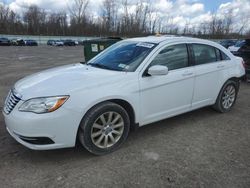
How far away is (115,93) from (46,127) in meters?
0.99

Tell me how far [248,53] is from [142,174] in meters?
7.07

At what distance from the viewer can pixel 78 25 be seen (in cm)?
7919

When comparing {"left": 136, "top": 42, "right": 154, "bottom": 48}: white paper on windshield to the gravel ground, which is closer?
the gravel ground

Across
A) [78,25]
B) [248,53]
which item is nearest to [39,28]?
[78,25]

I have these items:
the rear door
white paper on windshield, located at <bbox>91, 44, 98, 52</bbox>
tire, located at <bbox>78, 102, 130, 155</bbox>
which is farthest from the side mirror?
white paper on windshield, located at <bbox>91, 44, 98, 52</bbox>

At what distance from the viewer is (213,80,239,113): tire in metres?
5.06

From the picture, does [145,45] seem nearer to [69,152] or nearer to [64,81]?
[64,81]

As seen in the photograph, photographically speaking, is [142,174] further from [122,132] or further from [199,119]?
[199,119]

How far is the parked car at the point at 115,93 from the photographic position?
10.0 ft

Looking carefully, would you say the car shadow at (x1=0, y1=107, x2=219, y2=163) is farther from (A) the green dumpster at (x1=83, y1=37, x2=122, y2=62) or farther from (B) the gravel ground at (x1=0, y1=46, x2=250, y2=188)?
(A) the green dumpster at (x1=83, y1=37, x2=122, y2=62)

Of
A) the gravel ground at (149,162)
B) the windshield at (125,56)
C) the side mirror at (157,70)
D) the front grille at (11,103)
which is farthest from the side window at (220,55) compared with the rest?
the front grille at (11,103)

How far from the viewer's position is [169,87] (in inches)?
157

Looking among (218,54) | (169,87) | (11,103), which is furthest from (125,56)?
(218,54)

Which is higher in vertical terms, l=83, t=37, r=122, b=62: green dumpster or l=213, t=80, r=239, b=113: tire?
l=83, t=37, r=122, b=62: green dumpster
